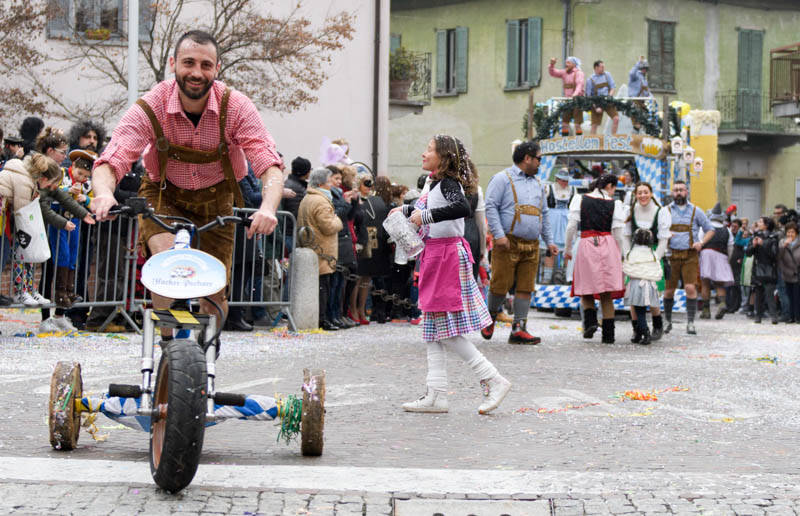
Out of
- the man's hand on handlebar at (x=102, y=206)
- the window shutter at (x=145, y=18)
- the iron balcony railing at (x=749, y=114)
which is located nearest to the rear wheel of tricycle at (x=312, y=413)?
the man's hand on handlebar at (x=102, y=206)

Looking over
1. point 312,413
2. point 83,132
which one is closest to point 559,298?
point 83,132

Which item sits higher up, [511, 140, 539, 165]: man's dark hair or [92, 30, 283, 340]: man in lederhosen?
[511, 140, 539, 165]: man's dark hair

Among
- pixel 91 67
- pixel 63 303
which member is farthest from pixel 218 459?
pixel 91 67

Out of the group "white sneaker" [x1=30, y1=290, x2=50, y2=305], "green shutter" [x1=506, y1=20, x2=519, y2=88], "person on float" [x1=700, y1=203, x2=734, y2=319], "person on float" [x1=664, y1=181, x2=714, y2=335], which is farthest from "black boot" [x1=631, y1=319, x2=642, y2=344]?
"green shutter" [x1=506, y1=20, x2=519, y2=88]

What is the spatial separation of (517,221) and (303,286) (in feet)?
8.85

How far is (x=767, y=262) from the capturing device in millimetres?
21625

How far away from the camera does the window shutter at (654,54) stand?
39.6m

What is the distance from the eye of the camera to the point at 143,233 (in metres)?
5.93

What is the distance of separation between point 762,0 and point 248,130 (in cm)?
3823

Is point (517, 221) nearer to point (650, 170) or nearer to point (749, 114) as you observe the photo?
point (650, 170)

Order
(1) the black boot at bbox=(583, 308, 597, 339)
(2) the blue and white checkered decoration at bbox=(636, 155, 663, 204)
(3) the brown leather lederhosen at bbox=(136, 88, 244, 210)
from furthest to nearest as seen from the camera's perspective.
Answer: (2) the blue and white checkered decoration at bbox=(636, 155, 663, 204) < (1) the black boot at bbox=(583, 308, 597, 339) < (3) the brown leather lederhosen at bbox=(136, 88, 244, 210)

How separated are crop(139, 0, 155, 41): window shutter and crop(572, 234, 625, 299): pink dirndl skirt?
10576 millimetres

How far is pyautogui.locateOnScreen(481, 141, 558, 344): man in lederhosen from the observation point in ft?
42.2

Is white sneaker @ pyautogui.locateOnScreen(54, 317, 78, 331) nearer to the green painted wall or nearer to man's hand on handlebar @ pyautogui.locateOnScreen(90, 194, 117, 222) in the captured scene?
man's hand on handlebar @ pyautogui.locateOnScreen(90, 194, 117, 222)
